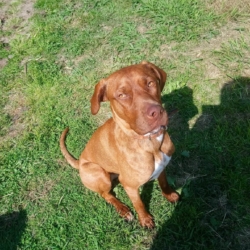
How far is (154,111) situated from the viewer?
2.73m

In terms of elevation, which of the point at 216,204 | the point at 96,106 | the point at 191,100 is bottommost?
the point at 216,204

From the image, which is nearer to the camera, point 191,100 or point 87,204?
point 87,204

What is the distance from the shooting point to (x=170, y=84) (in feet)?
16.6

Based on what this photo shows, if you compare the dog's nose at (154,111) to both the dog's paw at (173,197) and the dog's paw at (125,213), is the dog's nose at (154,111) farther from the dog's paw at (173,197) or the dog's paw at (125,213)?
the dog's paw at (125,213)

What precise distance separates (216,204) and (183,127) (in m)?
1.27

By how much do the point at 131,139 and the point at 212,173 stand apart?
1.47 m

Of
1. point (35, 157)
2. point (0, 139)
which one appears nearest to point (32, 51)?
point (0, 139)

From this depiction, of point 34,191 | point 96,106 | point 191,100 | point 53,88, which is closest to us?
point 96,106

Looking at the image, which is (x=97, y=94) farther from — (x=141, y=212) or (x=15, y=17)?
(x=15, y=17)

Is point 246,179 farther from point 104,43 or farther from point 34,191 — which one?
point 104,43

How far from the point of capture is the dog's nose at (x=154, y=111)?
2.73 meters

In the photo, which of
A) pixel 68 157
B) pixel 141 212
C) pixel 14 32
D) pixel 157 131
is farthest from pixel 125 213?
pixel 14 32

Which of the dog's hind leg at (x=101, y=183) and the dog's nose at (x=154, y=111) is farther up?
the dog's nose at (x=154, y=111)

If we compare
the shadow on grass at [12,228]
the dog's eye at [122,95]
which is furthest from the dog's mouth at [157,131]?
the shadow on grass at [12,228]
